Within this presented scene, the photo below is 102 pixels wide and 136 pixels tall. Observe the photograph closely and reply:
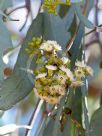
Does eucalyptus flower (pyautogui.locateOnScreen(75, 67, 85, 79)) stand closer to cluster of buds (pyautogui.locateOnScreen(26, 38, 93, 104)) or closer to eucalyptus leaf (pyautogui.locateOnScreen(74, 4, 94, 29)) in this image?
cluster of buds (pyautogui.locateOnScreen(26, 38, 93, 104))

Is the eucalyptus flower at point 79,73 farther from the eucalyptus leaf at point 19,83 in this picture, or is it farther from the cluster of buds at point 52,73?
the eucalyptus leaf at point 19,83

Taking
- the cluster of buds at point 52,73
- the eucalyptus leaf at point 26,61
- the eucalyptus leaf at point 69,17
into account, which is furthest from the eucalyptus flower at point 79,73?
the eucalyptus leaf at point 69,17

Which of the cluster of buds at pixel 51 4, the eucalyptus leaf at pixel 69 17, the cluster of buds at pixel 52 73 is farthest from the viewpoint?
the eucalyptus leaf at pixel 69 17

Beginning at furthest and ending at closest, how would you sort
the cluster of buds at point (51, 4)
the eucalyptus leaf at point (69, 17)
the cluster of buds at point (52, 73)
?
the eucalyptus leaf at point (69, 17), the cluster of buds at point (51, 4), the cluster of buds at point (52, 73)

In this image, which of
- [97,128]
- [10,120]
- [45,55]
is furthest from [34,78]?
[10,120]

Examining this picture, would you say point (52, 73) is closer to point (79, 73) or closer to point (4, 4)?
point (79, 73)

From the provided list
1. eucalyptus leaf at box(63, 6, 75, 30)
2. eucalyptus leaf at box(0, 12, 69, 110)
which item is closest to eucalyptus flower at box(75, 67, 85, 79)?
eucalyptus leaf at box(0, 12, 69, 110)

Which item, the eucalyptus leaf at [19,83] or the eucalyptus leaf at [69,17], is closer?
the eucalyptus leaf at [19,83]

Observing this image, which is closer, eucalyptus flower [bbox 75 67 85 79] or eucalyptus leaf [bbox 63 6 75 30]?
eucalyptus flower [bbox 75 67 85 79]
